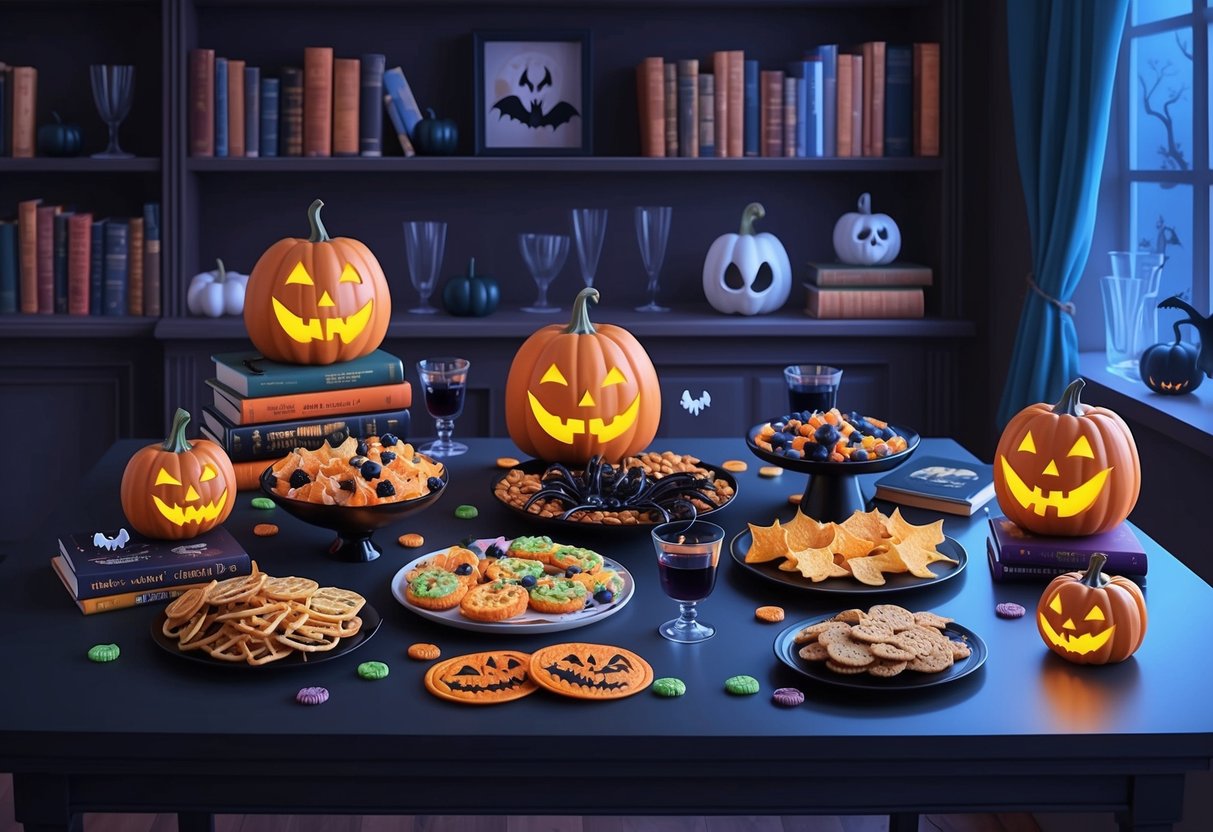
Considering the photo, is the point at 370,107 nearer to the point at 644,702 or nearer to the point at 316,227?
the point at 316,227

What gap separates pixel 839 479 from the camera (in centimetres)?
187

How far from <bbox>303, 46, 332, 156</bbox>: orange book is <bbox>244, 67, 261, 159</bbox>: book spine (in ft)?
0.41

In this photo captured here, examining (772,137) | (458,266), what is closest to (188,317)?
(458,266)

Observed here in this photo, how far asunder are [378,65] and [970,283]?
1.72m

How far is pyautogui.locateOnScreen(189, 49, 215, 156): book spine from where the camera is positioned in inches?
142

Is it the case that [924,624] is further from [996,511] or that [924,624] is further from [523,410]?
[523,410]

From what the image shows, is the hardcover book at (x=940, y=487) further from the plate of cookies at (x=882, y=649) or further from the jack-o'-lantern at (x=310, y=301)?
the jack-o'-lantern at (x=310, y=301)

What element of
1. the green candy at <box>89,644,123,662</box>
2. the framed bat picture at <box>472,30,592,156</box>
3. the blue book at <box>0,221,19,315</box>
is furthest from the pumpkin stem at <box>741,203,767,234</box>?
the green candy at <box>89,644,123,662</box>

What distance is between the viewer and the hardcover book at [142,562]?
156 centimetres

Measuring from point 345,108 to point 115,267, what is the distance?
0.76 metres

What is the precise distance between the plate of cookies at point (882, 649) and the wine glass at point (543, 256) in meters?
2.27

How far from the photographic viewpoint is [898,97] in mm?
3719

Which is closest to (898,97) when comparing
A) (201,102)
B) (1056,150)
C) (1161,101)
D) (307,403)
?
(1056,150)

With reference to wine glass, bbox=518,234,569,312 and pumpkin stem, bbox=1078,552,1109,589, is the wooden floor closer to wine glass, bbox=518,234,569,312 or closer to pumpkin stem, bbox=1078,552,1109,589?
pumpkin stem, bbox=1078,552,1109,589
